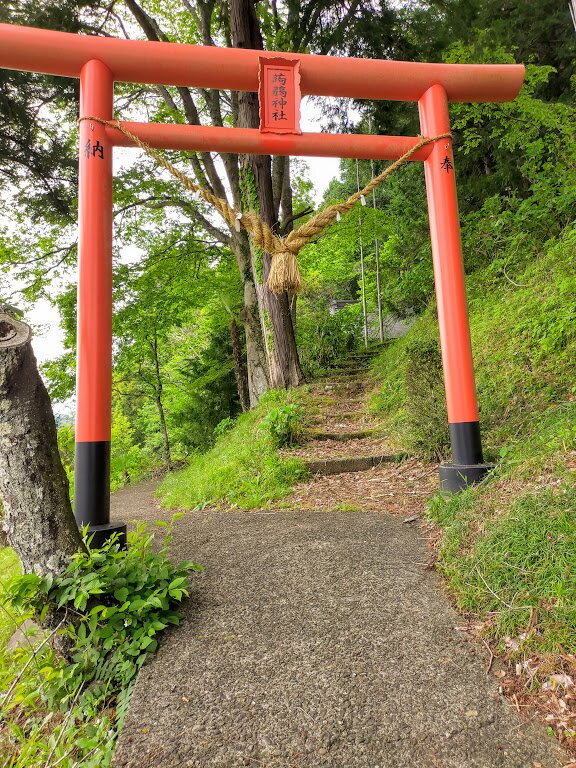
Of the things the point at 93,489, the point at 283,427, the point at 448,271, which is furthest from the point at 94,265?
the point at 283,427

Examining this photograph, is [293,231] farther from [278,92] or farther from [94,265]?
[94,265]

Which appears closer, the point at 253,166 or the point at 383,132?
the point at 253,166

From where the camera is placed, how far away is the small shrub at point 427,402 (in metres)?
4.68

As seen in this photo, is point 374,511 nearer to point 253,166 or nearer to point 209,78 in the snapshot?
point 209,78

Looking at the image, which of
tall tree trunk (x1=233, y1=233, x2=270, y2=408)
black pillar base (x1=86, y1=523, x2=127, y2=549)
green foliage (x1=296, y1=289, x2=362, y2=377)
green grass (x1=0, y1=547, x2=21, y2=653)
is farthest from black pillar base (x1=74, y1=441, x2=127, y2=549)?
green foliage (x1=296, y1=289, x2=362, y2=377)

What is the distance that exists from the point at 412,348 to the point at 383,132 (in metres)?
5.19

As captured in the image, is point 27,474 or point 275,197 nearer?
point 27,474

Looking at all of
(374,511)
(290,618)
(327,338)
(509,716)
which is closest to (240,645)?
(290,618)

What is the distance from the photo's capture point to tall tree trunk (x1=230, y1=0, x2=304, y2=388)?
6.82m

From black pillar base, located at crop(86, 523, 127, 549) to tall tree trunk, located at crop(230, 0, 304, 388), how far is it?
16.8 feet

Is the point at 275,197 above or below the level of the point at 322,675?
above

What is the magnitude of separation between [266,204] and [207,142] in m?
4.16

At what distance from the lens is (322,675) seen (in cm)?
181

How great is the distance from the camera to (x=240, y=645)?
2.02m
